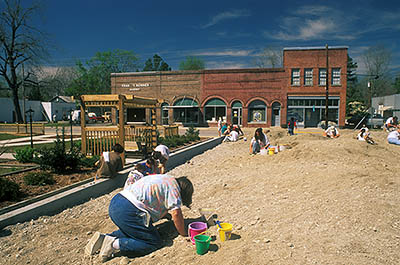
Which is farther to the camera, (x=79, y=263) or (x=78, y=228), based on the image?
(x=78, y=228)

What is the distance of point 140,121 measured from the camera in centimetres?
3925

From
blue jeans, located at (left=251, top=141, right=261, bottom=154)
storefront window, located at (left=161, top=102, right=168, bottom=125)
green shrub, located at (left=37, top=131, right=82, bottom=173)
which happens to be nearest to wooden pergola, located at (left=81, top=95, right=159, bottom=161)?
green shrub, located at (left=37, top=131, right=82, bottom=173)

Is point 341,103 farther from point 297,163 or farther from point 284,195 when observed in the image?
point 284,195

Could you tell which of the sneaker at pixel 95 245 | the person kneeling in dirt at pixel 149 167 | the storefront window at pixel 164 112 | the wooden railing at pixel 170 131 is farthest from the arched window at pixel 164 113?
the sneaker at pixel 95 245

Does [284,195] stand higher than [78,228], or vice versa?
[284,195]

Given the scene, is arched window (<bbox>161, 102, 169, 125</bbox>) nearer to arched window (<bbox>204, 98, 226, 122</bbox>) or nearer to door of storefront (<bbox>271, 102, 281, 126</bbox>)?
arched window (<bbox>204, 98, 226, 122</bbox>)

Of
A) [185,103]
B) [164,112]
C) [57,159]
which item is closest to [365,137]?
[57,159]

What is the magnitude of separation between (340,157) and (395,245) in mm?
5493

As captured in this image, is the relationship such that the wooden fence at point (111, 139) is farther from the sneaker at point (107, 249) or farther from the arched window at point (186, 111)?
the arched window at point (186, 111)

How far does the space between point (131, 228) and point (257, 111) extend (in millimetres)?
30849

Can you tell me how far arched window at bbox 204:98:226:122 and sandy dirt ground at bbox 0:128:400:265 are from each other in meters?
26.9

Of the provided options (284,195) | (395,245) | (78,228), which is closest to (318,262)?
(395,245)

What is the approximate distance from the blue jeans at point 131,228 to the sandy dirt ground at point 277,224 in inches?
5.9

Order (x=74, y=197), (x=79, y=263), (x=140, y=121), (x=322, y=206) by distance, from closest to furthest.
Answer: (x=79, y=263) → (x=322, y=206) → (x=74, y=197) → (x=140, y=121)
